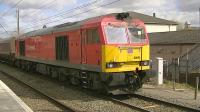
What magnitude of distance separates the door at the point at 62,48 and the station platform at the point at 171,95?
3935 millimetres

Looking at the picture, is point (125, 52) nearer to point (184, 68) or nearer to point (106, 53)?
point (106, 53)

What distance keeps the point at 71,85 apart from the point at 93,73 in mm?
4158

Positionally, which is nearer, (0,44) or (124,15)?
(124,15)

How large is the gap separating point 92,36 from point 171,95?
383 centimetres

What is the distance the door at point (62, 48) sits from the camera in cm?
1737

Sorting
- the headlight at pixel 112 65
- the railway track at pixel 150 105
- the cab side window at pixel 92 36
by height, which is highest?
the cab side window at pixel 92 36

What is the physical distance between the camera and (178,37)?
A: 38562 millimetres

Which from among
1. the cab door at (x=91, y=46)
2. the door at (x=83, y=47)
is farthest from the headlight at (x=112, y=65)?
the door at (x=83, y=47)

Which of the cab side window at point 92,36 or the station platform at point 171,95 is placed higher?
the cab side window at point 92,36

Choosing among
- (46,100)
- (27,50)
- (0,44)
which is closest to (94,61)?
(46,100)

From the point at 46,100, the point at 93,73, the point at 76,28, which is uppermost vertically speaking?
the point at 76,28

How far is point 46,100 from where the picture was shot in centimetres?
1455

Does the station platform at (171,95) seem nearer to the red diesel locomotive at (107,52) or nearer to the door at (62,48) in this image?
the red diesel locomotive at (107,52)

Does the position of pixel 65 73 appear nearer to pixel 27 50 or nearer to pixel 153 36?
pixel 27 50
